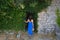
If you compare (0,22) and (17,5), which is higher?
(17,5)

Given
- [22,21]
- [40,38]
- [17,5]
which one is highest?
[17,5]

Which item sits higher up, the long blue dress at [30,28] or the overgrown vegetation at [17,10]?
the overgrown vegetation at [17,10]

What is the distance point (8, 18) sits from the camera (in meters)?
10.9

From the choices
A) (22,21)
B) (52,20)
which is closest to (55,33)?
(52,20)

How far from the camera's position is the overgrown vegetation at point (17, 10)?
35.0ft

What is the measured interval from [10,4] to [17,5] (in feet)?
0.98

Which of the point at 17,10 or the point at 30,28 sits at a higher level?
the point at 17,10

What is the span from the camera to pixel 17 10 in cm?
1090

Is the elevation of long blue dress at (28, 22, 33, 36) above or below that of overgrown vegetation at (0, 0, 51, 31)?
below

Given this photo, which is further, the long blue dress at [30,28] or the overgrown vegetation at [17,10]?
the long blue dress at [30,28]

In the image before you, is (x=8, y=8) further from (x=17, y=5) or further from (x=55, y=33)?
(x=55, y=33)

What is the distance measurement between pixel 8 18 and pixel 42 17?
1.41 m

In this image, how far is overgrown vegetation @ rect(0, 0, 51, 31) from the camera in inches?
420

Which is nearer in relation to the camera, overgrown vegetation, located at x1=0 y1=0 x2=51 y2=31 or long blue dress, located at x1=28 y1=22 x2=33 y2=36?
overgrown vegetation, located at x1=0 y1=0 x2=51 y2=31
